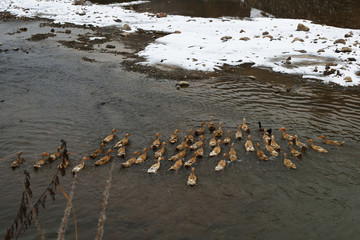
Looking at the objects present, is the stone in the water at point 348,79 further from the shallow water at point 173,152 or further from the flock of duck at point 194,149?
the flock of duck at point 194,149

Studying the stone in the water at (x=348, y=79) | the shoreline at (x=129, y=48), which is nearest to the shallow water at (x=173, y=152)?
the shoreline at (x=129, y=48)

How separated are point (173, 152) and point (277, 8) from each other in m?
46.3

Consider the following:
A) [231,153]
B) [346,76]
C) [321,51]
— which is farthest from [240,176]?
[321,51]

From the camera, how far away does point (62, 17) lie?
4022 cm

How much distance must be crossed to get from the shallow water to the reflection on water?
992 inches

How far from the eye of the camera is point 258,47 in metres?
25.3

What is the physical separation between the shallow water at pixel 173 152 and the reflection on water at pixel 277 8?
25.2 metres

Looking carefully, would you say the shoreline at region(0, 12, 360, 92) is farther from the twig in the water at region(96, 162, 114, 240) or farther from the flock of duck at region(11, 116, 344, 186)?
the twig in the water at region(96, 162, 114, 240)

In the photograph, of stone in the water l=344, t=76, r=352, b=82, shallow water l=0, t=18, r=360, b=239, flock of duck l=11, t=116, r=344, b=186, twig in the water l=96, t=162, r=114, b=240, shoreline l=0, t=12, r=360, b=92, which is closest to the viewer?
twig in the water l=96, t=162, r=114, b=240

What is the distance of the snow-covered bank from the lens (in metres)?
20.9

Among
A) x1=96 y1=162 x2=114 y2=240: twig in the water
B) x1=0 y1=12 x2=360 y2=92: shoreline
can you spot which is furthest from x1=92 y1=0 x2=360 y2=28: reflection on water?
x1=96 y1=162 x2=114 y2=240: twig in the water

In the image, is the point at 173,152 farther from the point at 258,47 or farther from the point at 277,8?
the point at 277,8

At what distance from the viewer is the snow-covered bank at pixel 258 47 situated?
20859mm

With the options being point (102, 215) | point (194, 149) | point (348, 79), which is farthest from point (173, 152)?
point (348, 79)
